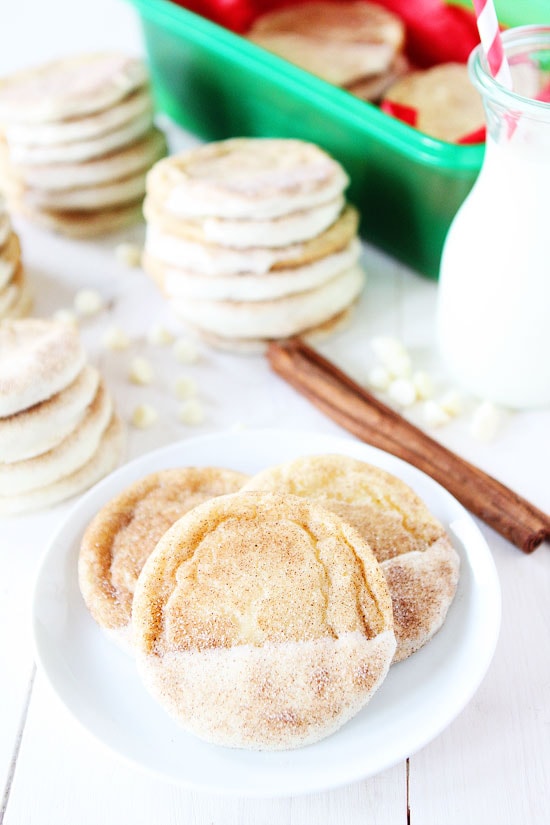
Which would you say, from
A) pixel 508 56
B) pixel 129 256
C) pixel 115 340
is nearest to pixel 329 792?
pixel 115 340

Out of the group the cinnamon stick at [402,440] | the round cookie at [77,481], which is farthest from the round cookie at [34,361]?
the cinnamon stick at [402,440]

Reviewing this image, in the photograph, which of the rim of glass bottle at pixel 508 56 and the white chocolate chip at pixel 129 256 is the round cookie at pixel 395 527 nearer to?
the rim of glass bottle at pixel 508 56

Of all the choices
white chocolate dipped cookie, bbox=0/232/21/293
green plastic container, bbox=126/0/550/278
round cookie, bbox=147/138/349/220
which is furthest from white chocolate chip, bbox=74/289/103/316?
green plastic container, bbox=126/0/550/278

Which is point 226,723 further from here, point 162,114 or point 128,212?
point 162,114

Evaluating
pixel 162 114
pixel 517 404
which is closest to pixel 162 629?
pixel 517 404

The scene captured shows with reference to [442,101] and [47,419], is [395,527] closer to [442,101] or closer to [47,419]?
[47,419]

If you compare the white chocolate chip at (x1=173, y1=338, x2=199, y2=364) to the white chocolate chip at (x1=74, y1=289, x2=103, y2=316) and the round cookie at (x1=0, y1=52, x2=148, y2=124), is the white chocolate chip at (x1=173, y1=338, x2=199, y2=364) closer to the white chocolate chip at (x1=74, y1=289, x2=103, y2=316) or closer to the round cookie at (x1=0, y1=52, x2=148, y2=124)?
the white chocolate chip at (x1=74, y1=289, x2=103, y2=316)

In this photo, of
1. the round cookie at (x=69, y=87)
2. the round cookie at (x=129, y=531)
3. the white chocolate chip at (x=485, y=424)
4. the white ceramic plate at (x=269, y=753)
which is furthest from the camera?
the round cookie at (x=69, y=87)
